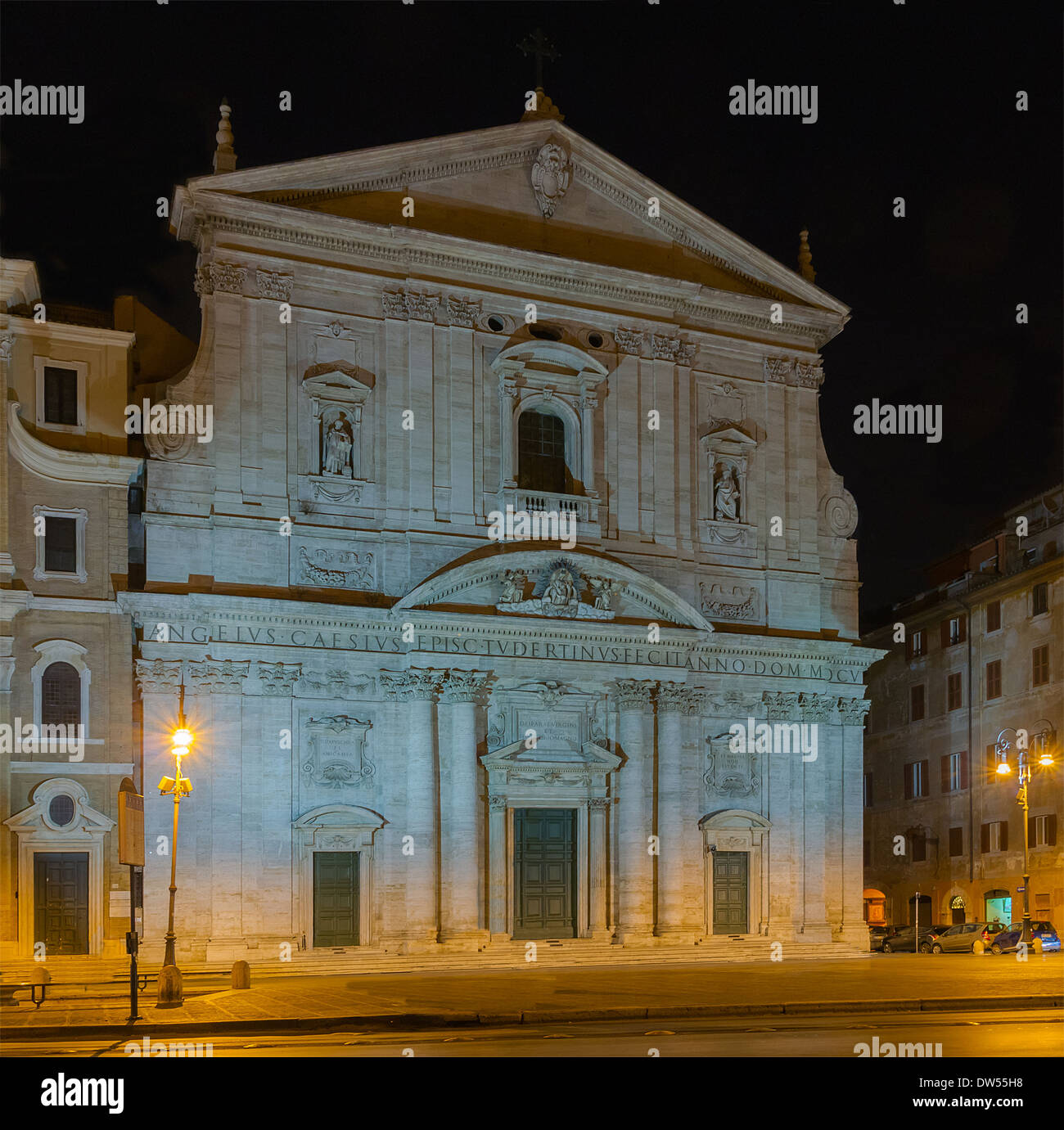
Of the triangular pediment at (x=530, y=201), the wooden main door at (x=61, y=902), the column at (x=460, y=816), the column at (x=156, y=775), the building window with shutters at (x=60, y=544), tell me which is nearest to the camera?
the wooden main door at (x=61, y=902)

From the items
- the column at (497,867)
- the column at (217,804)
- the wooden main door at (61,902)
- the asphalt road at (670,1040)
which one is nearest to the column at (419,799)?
the column at (497,867)

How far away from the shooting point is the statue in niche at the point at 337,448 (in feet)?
119

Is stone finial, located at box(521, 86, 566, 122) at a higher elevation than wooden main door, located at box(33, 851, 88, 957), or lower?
higher

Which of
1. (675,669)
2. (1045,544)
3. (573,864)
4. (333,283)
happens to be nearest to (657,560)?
(675,669)

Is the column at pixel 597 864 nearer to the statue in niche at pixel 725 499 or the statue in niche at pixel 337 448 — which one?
the statue in niche at pixel 725 499

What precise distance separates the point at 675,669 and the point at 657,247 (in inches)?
446

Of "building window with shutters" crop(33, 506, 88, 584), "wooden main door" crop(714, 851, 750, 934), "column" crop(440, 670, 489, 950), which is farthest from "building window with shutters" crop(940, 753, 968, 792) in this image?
"building window with shutters" crop(33, 506, 88, 584)

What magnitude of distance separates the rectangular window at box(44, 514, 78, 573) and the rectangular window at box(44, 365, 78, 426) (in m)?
2.29

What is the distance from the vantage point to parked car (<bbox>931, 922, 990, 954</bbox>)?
147 feet

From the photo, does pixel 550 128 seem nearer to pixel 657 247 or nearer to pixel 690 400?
pixel 657 247

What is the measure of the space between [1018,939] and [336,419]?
24.1 m

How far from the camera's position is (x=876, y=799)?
5981 cm

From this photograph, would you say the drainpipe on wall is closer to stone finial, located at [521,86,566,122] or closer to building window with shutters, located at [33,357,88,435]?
stone finial, located at [521,86,566,122]

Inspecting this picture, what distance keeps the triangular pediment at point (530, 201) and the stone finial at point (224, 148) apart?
3.02ft
